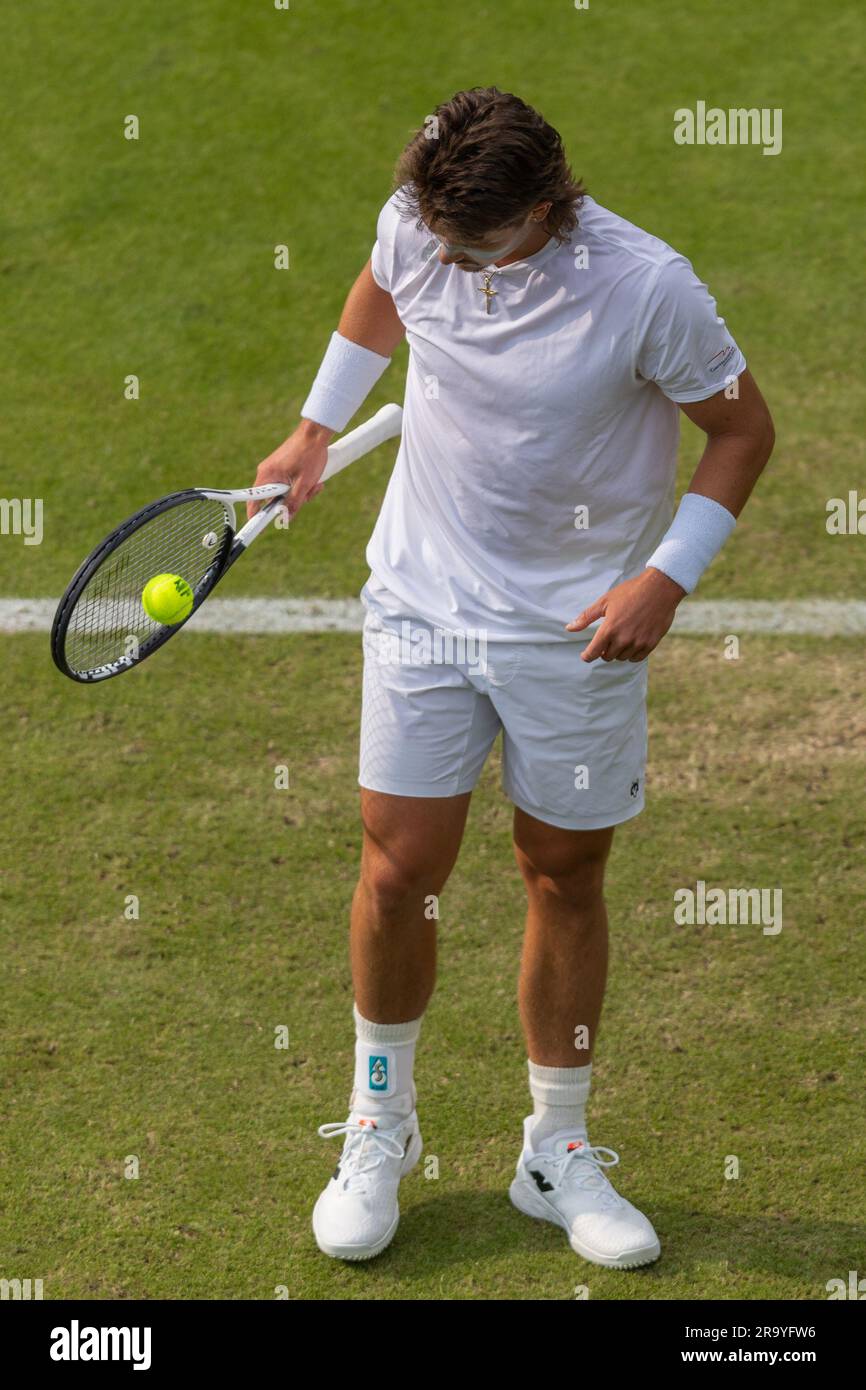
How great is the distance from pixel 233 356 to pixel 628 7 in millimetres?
3041

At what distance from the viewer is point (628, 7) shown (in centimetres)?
834

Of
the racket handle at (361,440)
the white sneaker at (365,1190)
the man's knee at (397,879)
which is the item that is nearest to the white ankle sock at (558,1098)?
the white sneaker at (365,1190)

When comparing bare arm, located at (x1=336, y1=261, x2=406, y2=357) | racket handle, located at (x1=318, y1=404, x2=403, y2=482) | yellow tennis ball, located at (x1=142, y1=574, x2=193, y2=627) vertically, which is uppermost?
bare arm, located at (x1=336, y1=261, x2=406, y2=357)

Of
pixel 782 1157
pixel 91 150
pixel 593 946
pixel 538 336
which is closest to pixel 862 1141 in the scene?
pixel 782 1157

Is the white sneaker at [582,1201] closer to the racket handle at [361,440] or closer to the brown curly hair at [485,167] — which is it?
the racket handle at [361,440]

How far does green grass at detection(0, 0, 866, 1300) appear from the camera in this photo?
383 cm

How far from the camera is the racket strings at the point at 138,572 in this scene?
A: 357cm

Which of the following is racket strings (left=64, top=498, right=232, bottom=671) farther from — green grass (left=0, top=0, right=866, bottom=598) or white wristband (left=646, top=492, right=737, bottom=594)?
green grass (left=0, top=0, right=866, bottom=598)

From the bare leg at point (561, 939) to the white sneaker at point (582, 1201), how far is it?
0.64ft

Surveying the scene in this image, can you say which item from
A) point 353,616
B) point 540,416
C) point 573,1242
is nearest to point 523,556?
point 540,416

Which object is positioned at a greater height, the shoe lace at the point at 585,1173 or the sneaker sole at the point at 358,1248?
the shoe lace at the point at 585,1173

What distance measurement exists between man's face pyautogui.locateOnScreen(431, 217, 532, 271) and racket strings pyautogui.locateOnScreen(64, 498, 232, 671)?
0.76 m

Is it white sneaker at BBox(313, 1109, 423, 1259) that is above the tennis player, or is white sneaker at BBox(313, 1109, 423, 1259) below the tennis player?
below

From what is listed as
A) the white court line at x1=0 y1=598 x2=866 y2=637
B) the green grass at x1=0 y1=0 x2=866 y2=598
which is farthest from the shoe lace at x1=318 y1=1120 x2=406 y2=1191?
the green grass at x1=0 y1=0 x2=866 y2=598
